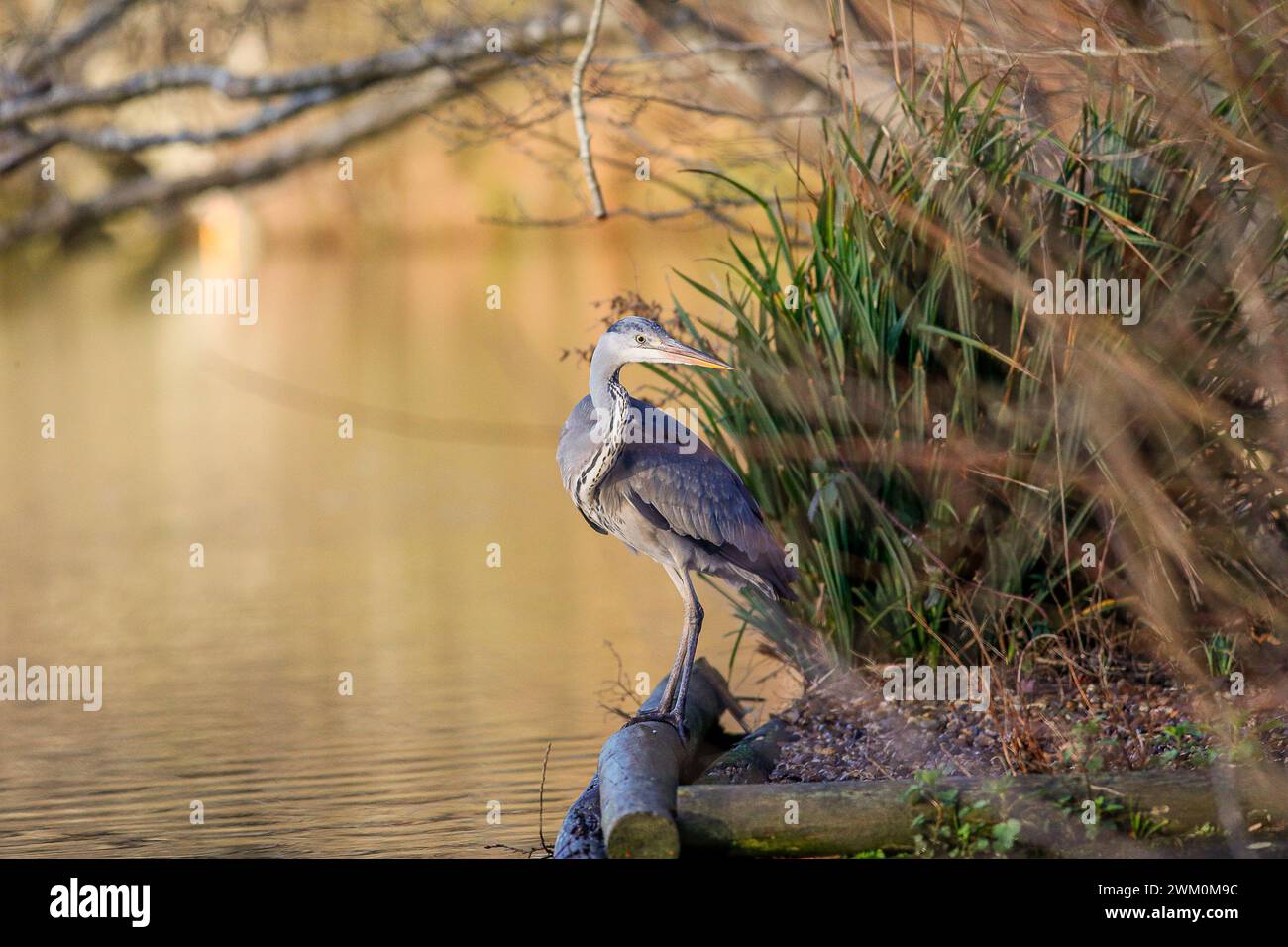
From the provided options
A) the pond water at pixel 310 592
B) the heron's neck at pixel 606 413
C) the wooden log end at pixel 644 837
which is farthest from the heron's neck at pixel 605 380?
the wooden log end at pixel 644 837

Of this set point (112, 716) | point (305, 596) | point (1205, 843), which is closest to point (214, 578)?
point (305, 596)

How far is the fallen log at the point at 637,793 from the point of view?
453cm

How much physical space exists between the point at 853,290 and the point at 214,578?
7159 millimetres

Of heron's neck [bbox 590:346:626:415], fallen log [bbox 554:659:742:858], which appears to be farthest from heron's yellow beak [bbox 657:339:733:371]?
fallen log [bbox 554:659:742:858]

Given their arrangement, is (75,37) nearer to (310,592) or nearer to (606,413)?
(310,592)

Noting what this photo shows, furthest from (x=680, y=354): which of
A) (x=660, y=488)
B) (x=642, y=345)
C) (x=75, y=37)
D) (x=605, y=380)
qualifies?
(x=75, y=37)

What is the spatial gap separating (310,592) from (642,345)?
6.34 m

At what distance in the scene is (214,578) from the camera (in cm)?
1177

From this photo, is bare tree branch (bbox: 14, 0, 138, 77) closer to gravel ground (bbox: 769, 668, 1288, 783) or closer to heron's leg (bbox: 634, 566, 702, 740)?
heron's leg (bbox: 634, 566, 702, 740)

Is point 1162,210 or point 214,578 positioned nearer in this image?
point 1162,210

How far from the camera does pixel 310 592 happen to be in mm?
11281

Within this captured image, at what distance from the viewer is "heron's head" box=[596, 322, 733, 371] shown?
5.46 metres

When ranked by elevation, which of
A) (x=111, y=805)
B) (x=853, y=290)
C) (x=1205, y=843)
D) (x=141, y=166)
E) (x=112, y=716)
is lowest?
(x=1205, y=843)
